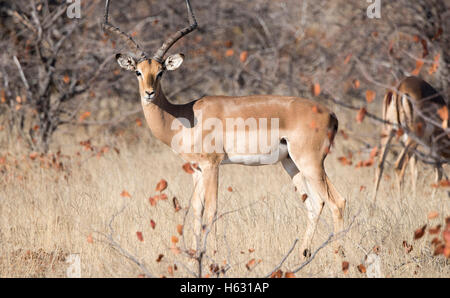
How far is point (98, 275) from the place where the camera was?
4.48 meters

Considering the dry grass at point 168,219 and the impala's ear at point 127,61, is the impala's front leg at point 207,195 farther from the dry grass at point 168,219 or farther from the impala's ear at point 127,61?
the impala's ear at point 127,61

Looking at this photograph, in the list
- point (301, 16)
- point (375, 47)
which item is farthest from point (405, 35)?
point (301, 16)

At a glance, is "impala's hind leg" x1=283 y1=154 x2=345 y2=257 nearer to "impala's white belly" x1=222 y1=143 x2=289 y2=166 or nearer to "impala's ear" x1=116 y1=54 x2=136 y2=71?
"impala's white belly" x1=222 y1=143 x2=289 y2=166

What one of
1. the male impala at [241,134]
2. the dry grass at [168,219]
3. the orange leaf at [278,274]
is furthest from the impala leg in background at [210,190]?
the orange leaf at [278,274]

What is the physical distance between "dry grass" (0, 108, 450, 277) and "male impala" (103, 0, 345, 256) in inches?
11.3

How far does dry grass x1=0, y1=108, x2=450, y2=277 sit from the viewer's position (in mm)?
4625

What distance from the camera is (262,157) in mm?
5750

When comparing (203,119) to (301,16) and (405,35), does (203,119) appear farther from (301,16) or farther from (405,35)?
(301,16)

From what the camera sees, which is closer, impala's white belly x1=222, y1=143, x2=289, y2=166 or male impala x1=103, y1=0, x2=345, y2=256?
male impala x1=103, y1=0, x2=345, y2=256

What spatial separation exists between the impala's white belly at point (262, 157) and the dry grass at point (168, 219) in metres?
0.44

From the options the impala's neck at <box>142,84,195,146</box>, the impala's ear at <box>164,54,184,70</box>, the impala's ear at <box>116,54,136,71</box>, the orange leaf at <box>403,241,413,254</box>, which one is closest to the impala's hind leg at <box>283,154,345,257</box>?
the orange leaf at <box>403,241,413,254</box>

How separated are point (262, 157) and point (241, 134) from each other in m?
0.28

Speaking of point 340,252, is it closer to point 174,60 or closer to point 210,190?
point 210,190

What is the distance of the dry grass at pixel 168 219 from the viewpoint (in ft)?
15.2
